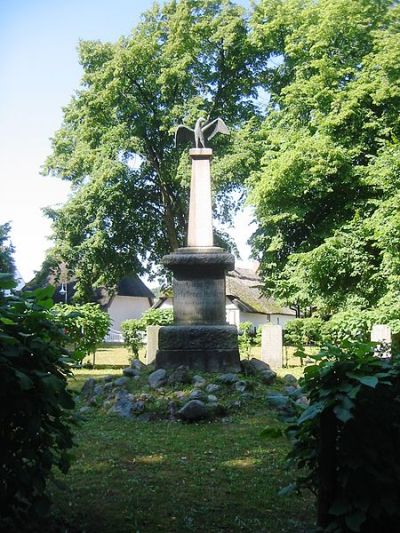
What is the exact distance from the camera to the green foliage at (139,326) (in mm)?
19125

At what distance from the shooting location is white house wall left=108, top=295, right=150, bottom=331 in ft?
152

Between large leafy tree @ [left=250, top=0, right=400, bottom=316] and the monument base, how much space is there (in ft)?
28.9

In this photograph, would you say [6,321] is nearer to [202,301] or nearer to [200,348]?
[200,348]

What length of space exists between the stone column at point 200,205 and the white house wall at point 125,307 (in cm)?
3443

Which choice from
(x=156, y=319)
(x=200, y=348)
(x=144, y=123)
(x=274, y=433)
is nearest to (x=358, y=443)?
(x=274, y=433)

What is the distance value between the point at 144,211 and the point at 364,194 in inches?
446

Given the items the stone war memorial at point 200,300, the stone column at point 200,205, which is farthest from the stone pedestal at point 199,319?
the stone column at point 200,205

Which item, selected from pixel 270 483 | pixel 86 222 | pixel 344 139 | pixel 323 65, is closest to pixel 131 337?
pixel 86 222

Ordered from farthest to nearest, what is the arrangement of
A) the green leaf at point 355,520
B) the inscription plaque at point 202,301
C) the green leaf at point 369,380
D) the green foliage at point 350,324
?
the green foliage at point 350,324, the inscription plaque at point 202,301, the green leaf at point 355,520, the green leaf at point 369,380

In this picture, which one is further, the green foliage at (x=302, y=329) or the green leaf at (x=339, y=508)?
the green foliage at (x=302, y=329)

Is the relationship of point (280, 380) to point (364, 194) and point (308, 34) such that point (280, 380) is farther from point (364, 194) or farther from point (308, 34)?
point (308, 34)

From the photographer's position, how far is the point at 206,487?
15.7 feet

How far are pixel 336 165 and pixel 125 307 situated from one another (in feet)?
102

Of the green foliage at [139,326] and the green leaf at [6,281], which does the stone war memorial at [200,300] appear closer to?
the green leaf at [6,281]
